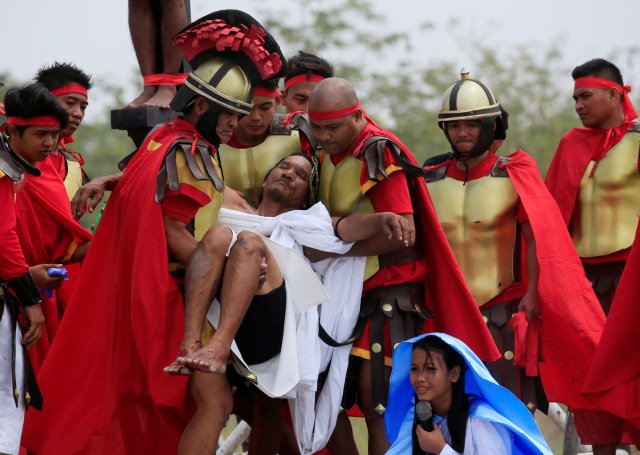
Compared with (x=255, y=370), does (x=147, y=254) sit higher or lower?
higher

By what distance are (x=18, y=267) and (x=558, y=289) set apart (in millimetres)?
2772

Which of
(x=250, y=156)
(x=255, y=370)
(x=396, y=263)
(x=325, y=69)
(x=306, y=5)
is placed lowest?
(x=255, y=370)

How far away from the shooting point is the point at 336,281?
646 cm

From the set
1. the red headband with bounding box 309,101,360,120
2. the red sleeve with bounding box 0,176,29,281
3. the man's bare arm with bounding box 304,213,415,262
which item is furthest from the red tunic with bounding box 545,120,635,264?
the red sleeve with bounding box 0,176,29,281

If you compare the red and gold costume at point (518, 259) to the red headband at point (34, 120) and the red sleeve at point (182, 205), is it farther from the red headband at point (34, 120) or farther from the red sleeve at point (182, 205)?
the red headband at point (34, 120)

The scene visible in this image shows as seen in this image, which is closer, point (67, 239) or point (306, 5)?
point (67, 239)

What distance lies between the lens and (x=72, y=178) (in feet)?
24.7

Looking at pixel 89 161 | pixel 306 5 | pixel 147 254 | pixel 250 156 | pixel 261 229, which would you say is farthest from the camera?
pixel 89 161

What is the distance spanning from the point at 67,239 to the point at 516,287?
238cm

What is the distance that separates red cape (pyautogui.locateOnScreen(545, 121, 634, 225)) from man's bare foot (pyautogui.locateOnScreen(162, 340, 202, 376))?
9.86ft

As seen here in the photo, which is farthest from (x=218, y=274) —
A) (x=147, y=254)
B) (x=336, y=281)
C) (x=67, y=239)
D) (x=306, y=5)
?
(x=306, y=5)

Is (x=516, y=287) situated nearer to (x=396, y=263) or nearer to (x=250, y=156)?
(x=396, y=263)

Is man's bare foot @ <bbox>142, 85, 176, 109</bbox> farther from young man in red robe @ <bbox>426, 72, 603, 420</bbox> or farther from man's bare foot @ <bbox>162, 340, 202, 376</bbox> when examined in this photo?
man's bare foot @ <bbox>162, 340, 202, 376</bbox>

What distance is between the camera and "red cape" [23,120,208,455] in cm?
570
